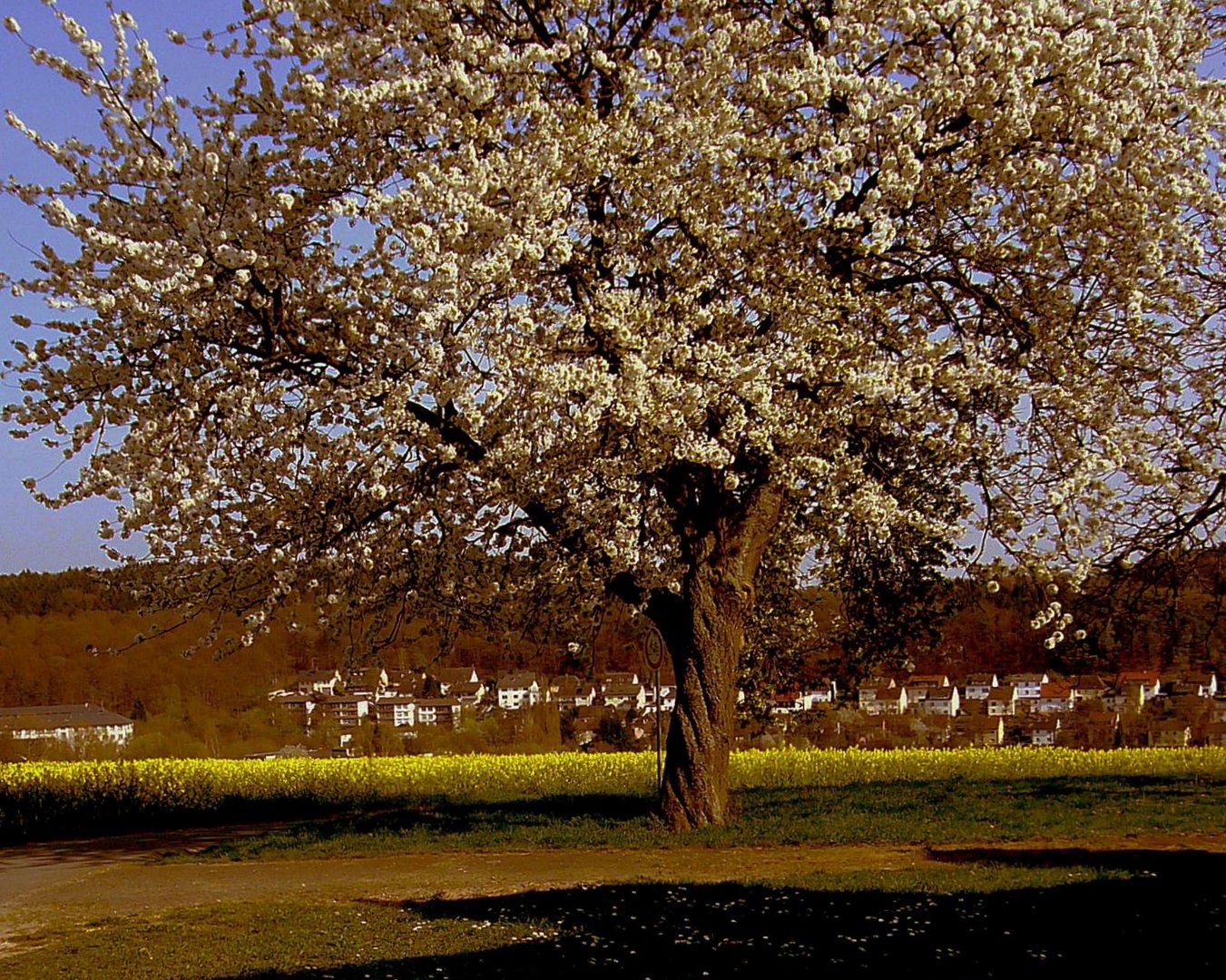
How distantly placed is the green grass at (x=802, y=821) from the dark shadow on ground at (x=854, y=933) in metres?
3.32

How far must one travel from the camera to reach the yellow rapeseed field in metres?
19.3

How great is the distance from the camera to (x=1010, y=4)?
11.1 meters

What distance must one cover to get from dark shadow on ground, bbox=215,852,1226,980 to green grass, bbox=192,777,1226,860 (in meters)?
3.32

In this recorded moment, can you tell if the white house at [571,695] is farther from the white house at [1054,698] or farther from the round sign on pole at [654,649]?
the white house at [1054,698]

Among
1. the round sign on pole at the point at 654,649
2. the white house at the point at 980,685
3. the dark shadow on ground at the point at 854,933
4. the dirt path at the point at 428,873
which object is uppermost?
the round sign on pole at the point at 654,649

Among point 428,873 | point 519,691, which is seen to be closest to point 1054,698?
point 519,691

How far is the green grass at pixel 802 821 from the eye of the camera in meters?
13.0

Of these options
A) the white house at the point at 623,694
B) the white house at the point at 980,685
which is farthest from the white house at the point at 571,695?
the white house at the point at 980,685

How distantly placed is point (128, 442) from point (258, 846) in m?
6.14

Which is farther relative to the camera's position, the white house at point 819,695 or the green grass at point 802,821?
the white house at point 819,695

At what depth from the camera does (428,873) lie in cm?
1202

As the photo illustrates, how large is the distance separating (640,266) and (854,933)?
7.12 m

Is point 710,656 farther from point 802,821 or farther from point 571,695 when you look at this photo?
point 571,695

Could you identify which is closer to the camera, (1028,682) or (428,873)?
(428,873)
